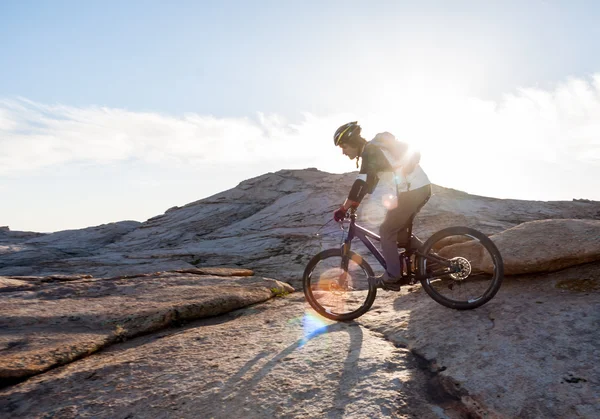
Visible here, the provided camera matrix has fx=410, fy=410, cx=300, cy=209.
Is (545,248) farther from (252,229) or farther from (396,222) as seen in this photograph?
(252,229)

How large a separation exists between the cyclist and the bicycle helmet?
0.27 meters

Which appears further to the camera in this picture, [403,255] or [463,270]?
[403,255]

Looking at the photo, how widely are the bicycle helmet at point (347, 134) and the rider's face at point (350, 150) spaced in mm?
67

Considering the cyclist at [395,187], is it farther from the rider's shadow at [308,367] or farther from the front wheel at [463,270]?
the rider's shadow at [308,367]

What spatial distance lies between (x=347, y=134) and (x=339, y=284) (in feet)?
6.64

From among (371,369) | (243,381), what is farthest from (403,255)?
(243,381)

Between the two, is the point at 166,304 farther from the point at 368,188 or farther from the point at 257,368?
the point at 368,188

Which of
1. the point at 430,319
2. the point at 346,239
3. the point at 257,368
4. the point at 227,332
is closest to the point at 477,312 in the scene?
the point at 430,319

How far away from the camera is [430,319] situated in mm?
4641

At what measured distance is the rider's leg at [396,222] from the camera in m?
5.04

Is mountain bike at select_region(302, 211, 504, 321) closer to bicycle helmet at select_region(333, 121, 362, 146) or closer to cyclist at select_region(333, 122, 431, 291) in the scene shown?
Result: cyclist at select_region(333, 122, 431, 291)

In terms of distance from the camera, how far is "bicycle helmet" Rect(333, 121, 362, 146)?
5.33 metres

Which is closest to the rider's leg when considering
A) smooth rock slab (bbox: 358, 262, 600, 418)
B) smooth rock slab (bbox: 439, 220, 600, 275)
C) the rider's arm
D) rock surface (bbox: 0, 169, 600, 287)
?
the rider's arm

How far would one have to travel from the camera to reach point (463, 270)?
489 centimetres
